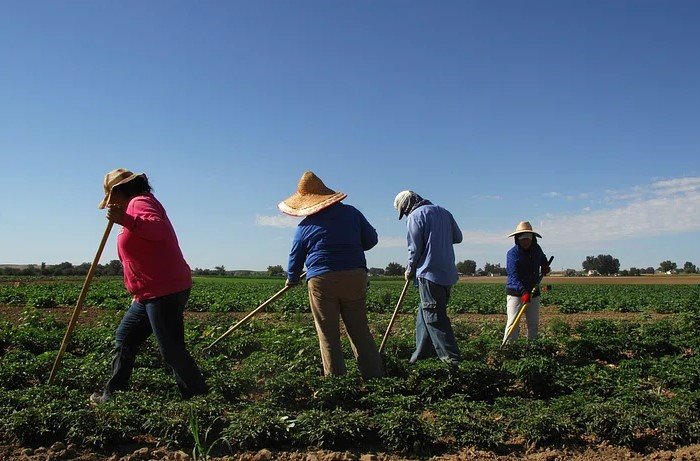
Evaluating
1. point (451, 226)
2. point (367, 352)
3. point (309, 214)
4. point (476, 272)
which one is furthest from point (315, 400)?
point (476, 272)

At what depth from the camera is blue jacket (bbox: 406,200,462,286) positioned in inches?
243

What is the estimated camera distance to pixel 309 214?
5246 mm

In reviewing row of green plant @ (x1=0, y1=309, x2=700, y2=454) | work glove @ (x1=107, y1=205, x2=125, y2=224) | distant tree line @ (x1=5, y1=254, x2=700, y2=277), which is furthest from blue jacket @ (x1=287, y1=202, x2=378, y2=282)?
distant tree line @ (x1=5, y1=254, x2=700, y2=277)

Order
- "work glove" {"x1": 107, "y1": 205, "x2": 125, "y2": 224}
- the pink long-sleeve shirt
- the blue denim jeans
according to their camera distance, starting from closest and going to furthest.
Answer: "work glove" {"x1": 107, "y1": 205, "x2": 125, "y2": 224} → the pink long-sleeve shirt → the blue denim jeans

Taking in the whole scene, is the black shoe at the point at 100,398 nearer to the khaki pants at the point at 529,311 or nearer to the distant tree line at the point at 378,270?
the khaki pants at the point at 529,311

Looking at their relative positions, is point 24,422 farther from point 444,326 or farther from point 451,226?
point 451,226

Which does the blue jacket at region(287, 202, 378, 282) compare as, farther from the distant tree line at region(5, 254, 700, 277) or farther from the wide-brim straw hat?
the distant tree line at region(5, 254, 700, 277)

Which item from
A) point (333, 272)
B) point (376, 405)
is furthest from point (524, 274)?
point (376, 405)

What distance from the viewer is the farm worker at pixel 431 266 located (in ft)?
19.8

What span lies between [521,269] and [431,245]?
1768mm

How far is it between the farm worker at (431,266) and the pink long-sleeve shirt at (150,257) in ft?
8.49

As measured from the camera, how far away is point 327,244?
5.25 meters

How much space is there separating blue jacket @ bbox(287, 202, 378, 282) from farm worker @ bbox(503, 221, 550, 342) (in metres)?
2.79

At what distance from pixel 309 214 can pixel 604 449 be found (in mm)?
3004
